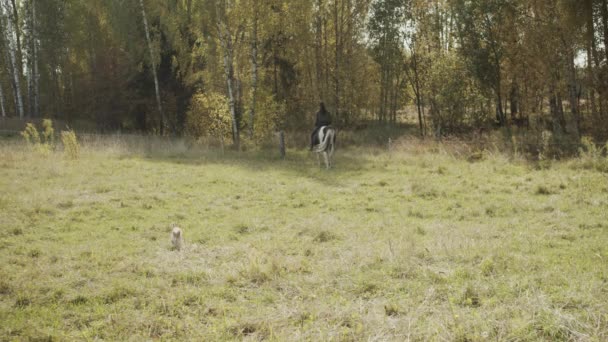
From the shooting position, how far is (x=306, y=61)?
29328mm

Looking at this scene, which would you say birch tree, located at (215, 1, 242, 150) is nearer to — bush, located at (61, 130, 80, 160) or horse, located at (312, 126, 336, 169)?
horse, located at (312, 126, 336, 169)

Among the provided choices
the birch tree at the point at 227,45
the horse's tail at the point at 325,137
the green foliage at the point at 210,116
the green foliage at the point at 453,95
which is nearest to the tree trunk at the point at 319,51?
the green foliage at the point at 210,116

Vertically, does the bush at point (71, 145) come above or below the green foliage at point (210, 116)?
below

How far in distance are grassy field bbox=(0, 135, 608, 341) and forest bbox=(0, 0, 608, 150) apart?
30.6 ft

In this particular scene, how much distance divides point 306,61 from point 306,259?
81.6ft

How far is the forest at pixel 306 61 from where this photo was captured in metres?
19.3

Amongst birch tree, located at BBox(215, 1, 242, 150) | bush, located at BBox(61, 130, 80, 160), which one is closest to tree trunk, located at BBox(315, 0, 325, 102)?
birch tree, located at BBox(215, 1, 242, 150)

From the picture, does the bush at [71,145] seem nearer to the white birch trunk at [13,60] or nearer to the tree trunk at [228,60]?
the tree trunk at [228,60]

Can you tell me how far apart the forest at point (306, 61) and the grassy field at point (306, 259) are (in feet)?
30.6

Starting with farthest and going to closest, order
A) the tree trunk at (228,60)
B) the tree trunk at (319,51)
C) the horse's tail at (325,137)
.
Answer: the tree trunk at (319,51), the tree trunk at (228,60), the horse's tail at (325,137)

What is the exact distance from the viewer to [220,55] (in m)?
23.9

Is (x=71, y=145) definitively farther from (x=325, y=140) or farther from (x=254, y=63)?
(x=254, y=63)

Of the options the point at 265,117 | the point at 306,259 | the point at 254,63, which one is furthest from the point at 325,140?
the point at 306,259

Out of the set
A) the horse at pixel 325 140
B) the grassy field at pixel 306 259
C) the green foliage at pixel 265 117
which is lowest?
the grassy field at pixel 306 259
